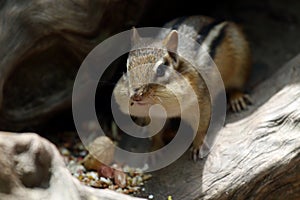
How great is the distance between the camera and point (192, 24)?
3748 millimetres

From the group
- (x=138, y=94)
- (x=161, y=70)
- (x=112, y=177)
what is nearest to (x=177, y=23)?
(x=161, y=70)

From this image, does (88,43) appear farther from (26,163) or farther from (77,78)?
(26,163)

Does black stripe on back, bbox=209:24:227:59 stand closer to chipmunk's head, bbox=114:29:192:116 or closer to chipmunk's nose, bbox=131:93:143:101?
chipmunk's head, bbox=114:29:192:116

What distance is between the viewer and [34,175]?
2.62 meters

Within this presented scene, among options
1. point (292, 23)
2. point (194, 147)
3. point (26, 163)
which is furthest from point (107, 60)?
point (292, 23)

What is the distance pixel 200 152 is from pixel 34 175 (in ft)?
4.08

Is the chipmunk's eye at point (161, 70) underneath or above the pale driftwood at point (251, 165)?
above

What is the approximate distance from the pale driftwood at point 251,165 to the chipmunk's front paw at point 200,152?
5 centimetres

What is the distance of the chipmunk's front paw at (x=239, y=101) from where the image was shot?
12.9ft

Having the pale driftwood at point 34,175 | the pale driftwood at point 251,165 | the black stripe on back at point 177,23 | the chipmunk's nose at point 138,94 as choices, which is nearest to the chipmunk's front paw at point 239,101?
the pale driftwood at point 251,165

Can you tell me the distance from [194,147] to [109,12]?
1.10 meters

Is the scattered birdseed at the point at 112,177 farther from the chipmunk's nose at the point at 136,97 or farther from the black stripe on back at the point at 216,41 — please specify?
the black stripe on back at the point at 216,41

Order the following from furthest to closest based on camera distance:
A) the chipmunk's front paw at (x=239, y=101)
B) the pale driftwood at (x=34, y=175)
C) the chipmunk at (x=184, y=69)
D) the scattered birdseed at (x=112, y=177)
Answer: the chipmunk's front paw at (x=239, y=101)
the scattered birdseed at (x=112, y=177)
the chipmunk at (x=184, y=69)
the pale driftwood at (x=34, y=175)

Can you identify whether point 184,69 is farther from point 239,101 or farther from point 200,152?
point 239,101
